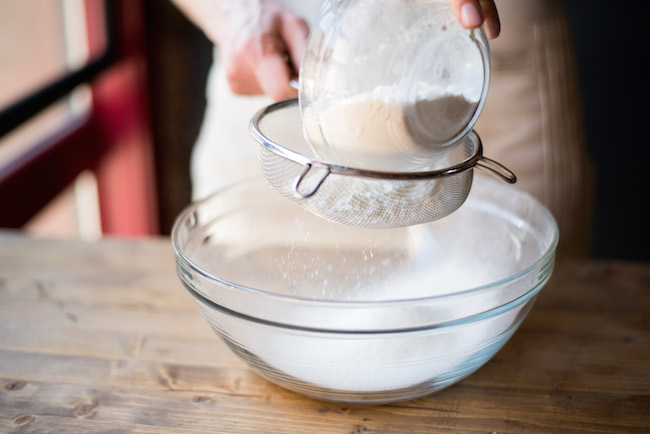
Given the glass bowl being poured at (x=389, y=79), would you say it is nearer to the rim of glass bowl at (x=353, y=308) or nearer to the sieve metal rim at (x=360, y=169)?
the sieve metal rim at (x=360, y=169)

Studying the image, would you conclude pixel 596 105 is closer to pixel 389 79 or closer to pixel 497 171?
pixel 497 171

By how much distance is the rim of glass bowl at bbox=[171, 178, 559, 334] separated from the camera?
53 centimetres

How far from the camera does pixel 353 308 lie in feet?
1.73

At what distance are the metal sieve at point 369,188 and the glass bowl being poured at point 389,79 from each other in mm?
24

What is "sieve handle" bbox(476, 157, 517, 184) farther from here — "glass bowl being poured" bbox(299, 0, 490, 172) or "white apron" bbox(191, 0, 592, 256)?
"white apron" bbox(191, 0, 592, 256)

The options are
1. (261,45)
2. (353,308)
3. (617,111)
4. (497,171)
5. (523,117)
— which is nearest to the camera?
(353,308)

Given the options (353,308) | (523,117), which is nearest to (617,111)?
(523,117)

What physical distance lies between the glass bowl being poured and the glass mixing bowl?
14cm

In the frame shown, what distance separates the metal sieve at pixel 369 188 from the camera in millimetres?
587

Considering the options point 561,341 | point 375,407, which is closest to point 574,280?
point 561,341

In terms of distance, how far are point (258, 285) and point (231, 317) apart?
0.57 ft

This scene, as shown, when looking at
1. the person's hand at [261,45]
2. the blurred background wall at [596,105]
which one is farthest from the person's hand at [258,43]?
the blurred background wall at [596,105]

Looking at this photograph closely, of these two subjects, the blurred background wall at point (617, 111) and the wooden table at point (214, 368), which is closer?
the wooden table at point (214, 368)

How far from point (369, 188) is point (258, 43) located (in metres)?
0.30
